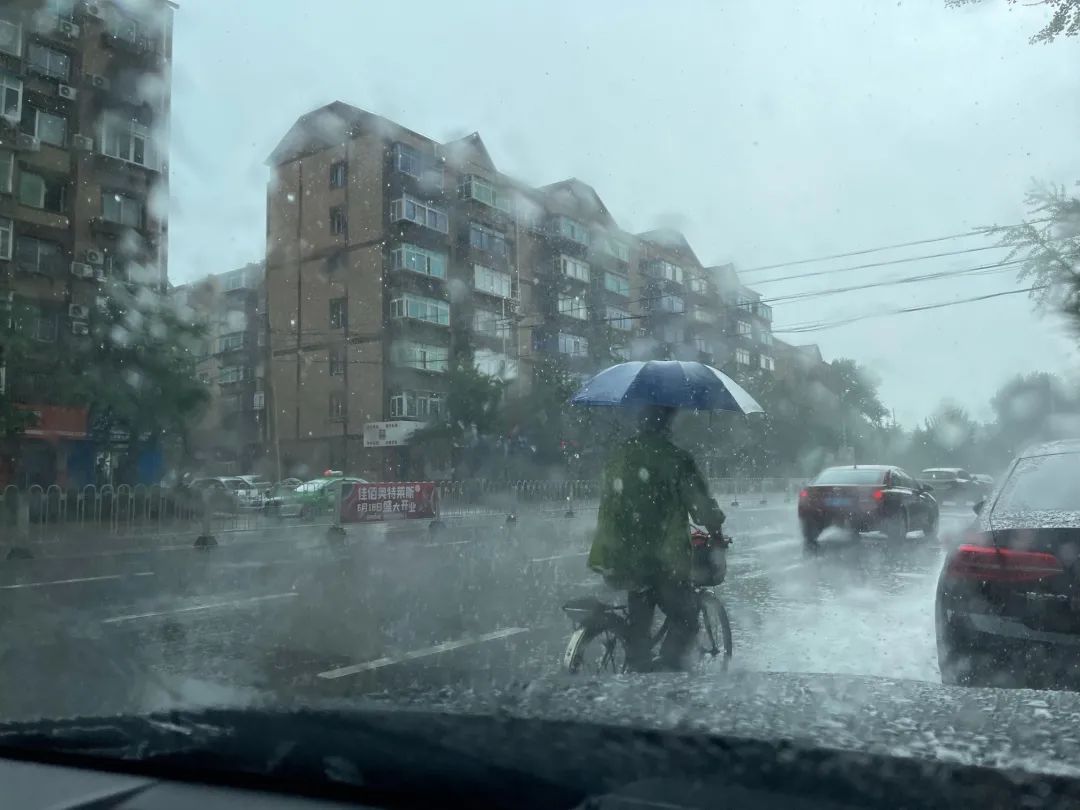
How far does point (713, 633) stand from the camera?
4.95 m

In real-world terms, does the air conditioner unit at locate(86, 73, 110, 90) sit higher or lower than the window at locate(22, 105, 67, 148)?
higher

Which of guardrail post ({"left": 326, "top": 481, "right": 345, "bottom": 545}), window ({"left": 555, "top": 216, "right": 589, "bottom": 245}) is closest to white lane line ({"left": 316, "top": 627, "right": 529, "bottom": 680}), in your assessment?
guardrail post ({"left": 326, "top": 481, "right": 345, "bottom": 545})

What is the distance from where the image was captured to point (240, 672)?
5.37 metres

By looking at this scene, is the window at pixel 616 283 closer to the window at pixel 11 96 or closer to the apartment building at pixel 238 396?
the apartment building at pixel 238 396

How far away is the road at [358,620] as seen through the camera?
505cm

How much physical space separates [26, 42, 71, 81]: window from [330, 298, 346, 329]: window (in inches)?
420

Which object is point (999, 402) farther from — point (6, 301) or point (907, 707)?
point (907, 707)

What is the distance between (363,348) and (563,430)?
26.0 feet

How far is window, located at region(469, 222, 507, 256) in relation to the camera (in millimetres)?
39406

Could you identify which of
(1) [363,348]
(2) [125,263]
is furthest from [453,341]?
(2) [125,263]

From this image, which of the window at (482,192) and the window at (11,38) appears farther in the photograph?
the window at (482,192)

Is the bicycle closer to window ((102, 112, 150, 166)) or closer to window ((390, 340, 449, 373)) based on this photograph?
window ((102, 112, 150, 166))

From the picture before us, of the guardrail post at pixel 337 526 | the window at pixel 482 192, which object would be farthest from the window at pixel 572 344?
the guardrail post at pixel 337 526

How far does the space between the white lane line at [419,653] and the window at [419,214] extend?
2973 cm
